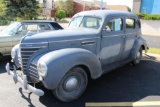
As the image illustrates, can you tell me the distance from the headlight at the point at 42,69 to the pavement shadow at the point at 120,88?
2.78ft

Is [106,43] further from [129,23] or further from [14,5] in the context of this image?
[14,5]

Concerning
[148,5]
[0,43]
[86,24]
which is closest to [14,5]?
[0,43]

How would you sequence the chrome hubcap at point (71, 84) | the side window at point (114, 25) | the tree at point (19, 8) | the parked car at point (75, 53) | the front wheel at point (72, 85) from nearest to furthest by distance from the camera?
the parked car at point (75, 53) → the front wheel at point (72, 85) → the chrome hubcap at point (71, 84) → the side window at point (114, 25) → the tree at point (19, 8)

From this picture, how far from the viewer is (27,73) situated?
13.0 ft

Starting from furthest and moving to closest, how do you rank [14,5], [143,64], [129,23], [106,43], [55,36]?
[14,5]
[143,64]
[129,23]
[106,43]
[55,36]

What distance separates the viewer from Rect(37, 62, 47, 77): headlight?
11.5ft

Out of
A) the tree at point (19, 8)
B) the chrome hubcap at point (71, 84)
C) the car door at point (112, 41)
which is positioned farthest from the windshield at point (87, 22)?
the tree at point (19, 8)

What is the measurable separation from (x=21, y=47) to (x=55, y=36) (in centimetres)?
81

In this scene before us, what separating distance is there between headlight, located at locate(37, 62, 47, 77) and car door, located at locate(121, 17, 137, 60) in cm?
328

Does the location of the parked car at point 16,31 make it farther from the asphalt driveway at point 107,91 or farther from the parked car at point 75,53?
the parked car at point 75,53

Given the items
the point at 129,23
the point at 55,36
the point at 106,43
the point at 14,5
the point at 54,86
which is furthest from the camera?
the point at 14,5

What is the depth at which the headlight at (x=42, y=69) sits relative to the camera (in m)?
3.51

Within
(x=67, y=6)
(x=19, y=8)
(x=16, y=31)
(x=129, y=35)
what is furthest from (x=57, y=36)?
(x=67, y=6)

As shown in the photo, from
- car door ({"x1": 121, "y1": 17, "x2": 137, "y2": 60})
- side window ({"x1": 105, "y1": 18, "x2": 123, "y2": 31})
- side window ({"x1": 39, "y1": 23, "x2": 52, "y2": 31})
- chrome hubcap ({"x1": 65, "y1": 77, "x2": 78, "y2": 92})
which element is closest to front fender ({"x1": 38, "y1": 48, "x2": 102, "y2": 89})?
chrome hubcap ({"x1": 65, "y1": 77, "x2": 78, "y2": 92})
